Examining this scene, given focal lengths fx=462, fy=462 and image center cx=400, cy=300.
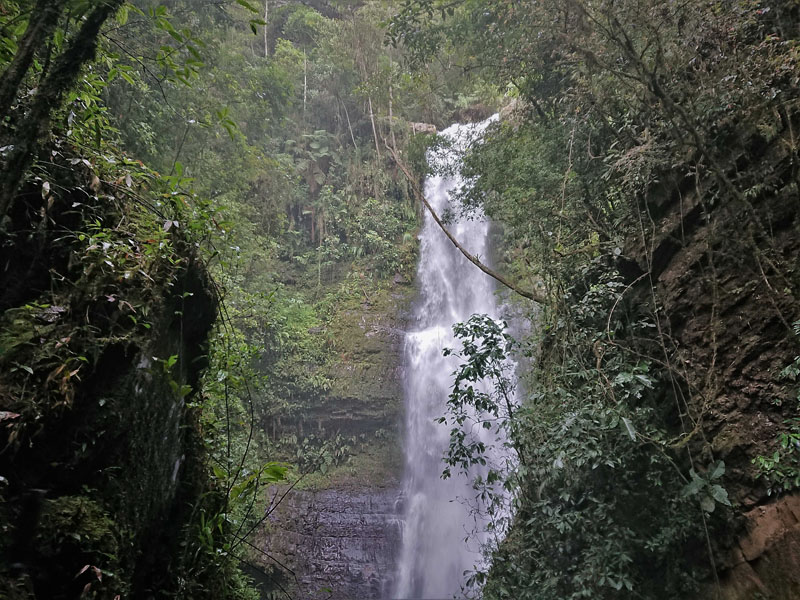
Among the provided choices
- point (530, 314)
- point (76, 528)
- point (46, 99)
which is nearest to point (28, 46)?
point (46, 99)

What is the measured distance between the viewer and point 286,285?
14805 millimetres

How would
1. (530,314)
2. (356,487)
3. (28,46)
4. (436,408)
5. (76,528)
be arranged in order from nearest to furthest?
(28,46), (76,528), (530,314), (356,487), (436,408)

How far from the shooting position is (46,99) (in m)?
1.62

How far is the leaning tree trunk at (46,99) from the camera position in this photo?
148cm

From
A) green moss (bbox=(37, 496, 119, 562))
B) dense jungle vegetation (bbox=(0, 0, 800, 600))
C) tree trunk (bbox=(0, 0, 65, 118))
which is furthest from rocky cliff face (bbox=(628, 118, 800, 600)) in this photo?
tree trunk (bbox=(0, 0, 65, 118))

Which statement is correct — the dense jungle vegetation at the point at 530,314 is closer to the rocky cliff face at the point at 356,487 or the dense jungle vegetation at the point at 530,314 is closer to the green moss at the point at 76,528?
the green moss at the point at 76,528

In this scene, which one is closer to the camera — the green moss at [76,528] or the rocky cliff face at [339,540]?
the green moss at [76,528]

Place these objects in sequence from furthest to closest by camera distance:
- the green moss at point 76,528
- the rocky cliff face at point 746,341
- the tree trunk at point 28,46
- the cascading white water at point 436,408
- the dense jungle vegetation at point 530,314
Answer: the cascading white water at point 436,408
the rocky cliff face at point 746,341
the dense jungle vegetation at point 530,314
the green moss at point 76,528
the tree trunk at point 28,46

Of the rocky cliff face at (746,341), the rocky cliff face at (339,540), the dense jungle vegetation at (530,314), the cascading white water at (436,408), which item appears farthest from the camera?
the cascading white water at (436,408)

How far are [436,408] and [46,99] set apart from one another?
11.6 m

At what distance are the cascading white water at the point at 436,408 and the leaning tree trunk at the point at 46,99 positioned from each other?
23.9ft

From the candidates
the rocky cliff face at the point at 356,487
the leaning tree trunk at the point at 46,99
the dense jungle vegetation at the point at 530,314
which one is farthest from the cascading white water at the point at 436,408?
the leaning tree trunk at the point at 46,99

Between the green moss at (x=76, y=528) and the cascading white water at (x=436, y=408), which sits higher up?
the cascading white water at (x=436, y=408)

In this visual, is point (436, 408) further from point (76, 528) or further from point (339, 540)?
point (76, 528)
